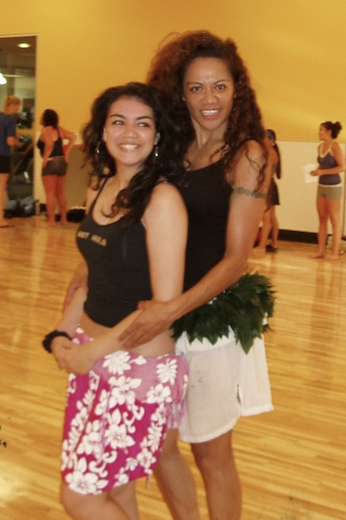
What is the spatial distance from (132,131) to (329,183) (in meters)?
8.28

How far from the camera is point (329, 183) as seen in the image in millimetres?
10195

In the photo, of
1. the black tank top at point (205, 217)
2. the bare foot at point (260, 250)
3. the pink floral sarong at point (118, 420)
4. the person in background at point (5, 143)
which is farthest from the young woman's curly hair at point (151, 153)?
the person in background at point (5, 143)

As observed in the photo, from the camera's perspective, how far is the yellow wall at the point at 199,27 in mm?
11312

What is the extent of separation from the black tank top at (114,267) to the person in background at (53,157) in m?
9.74

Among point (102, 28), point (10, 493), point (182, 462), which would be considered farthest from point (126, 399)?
point (102, 28)

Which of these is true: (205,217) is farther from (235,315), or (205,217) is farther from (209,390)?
(209,390)

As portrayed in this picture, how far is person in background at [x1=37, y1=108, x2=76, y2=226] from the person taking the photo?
11.8 meters

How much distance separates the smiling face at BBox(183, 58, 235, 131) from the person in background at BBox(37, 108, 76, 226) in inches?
374

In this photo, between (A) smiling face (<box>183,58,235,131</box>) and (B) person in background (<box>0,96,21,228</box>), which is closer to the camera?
(A) smiling face (<box>183,58,235,131</box>)

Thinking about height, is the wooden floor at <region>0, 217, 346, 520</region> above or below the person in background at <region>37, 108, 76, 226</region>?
below

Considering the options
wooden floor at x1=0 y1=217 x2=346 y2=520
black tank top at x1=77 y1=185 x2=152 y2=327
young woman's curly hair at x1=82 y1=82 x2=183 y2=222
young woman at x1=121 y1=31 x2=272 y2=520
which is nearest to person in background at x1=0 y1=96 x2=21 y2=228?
wooden floor at x1=0 y1=217 x2=346 y2=520

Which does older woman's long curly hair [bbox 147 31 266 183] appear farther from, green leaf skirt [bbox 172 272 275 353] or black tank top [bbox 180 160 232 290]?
green leaf skirt [bbox 172 272 275 353]

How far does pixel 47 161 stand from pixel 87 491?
396 inches

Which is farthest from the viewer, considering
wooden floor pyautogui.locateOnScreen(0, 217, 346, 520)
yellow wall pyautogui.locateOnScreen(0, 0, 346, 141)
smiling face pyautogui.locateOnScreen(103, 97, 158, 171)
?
yellow wall pyautogui.locateOnScreen(0, 0, 346, 141)
